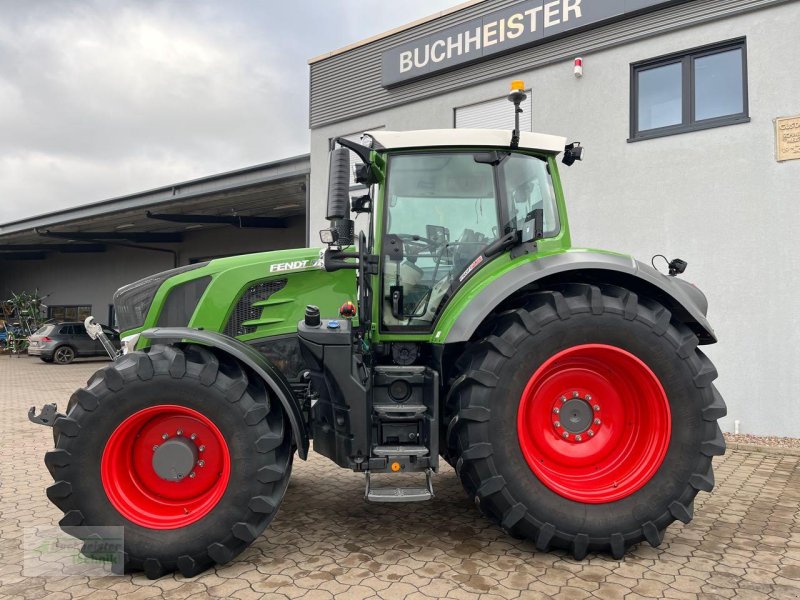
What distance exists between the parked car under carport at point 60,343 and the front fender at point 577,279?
19.6m

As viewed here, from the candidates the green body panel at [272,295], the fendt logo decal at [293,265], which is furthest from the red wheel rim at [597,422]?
the fendt logo decal at [293,265]

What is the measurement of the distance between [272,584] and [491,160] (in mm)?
2728

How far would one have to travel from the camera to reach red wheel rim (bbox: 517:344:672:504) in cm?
339

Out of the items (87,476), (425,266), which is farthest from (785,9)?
(87,476)

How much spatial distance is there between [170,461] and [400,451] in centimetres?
127

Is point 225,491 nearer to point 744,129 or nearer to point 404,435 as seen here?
point 404,435

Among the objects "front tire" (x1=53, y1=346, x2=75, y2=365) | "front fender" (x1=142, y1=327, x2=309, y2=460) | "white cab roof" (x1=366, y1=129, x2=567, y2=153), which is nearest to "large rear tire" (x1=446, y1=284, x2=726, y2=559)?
"front fender" (x1=142, y1=327, x2=309, y2=460)

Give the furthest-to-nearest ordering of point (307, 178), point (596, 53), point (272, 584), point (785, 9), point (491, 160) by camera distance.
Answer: point (307, 178), point (596, 53), point (785, 9), point (491, 160), point (272, 584)

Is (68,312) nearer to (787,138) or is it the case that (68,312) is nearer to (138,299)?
(138,299)

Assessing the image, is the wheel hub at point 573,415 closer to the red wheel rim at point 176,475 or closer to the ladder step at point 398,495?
the ladder step at point 398,495

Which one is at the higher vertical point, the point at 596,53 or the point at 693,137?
the point at 596,53

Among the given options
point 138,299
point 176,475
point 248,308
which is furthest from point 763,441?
point 138,299

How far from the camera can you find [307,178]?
40.5ft

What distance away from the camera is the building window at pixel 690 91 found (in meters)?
7.11
